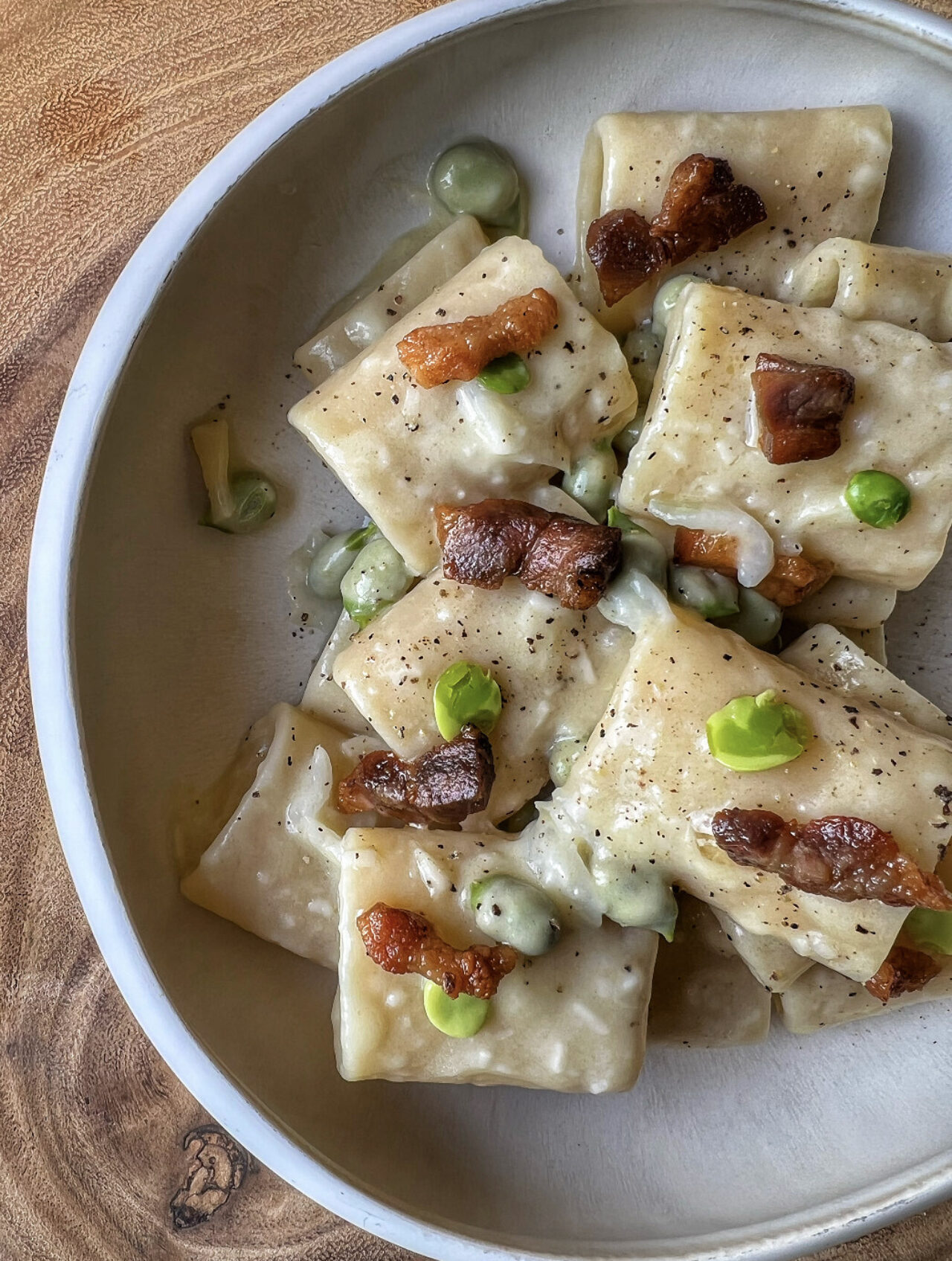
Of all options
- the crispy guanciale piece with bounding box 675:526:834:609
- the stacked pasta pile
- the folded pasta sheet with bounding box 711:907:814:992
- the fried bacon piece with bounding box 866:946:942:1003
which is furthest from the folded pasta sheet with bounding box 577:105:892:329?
the fried bacon piece with bounding box 866:946:942:1003

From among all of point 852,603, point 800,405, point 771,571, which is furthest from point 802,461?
point 852,603

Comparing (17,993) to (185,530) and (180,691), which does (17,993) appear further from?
(185,530)

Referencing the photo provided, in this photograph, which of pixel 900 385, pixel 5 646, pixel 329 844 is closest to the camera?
pixel 900 385

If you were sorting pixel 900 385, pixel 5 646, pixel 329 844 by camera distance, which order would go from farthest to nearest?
pixel 5 646
pixel 329 844
pixel 900 385

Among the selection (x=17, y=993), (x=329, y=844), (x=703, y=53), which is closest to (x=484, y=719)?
(x=329, y=844)

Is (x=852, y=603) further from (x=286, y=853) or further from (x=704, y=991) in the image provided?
(x=286, y=853)

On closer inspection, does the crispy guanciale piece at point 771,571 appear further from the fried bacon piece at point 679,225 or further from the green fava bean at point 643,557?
the fried bacon piece at point 679,225
